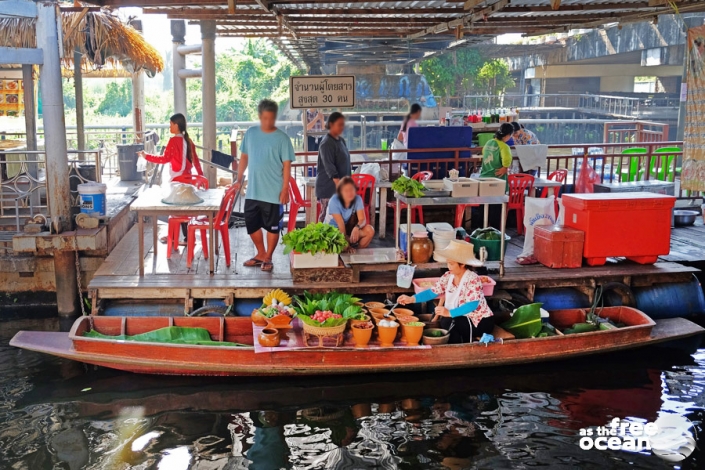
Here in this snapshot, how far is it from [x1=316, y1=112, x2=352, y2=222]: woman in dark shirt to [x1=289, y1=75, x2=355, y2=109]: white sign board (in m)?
1.15

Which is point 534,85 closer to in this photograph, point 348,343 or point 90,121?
point 90,121

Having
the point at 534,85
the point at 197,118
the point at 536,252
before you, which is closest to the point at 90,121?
the point at 197,118

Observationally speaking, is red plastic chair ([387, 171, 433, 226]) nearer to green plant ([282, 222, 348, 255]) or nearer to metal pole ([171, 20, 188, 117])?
green plant ([282, 222, 348, 255])

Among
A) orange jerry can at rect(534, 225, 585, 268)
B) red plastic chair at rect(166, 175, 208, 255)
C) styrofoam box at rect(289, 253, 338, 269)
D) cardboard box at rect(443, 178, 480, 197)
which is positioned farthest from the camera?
red plastic chair at rect(166, 175, 208, 255)

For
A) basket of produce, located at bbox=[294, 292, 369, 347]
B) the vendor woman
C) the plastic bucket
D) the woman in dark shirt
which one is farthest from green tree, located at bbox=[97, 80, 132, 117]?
the vendor woman

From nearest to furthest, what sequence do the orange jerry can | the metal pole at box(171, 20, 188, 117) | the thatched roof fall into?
1. the orange jerry can
2. the thatched roof
3. the metal pole at box(171, 20, 188, 117)

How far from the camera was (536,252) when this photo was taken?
30.9 feet

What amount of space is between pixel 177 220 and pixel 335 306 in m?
2.99

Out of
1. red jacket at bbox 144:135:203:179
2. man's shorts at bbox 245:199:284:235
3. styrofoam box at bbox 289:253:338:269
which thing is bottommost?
styrofoam box at bbox 289:253:338:269

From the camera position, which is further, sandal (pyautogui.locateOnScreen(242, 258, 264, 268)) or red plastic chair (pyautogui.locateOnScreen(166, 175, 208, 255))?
red plastic chair (pyautogui.locateOnScreen(166, 175, 208, 255))

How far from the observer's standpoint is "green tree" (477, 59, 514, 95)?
35062mm

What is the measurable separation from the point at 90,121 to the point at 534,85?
24723 mm

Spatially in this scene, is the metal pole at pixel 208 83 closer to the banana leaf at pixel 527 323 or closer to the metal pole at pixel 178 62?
the metal pole at pixel 178 62

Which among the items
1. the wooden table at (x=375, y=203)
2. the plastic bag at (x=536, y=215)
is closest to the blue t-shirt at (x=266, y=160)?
the wooden table at (x=375, y=203)
